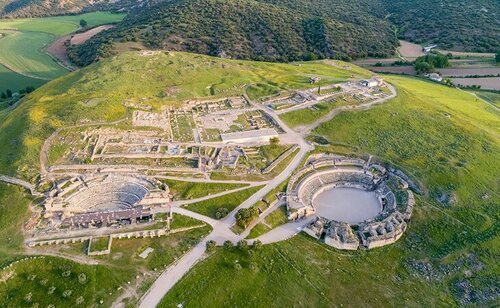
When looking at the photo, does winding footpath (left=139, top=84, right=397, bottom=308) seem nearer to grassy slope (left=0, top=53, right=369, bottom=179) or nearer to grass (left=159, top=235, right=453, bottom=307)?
grass (left=159, top=235, right=453, bottom=307)

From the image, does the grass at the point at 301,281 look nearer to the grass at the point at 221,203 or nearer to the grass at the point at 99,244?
the grass at the point at 221,203

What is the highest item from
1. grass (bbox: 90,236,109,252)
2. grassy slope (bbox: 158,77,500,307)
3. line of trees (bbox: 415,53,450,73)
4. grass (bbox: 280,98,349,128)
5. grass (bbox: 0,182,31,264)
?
grass (bbox: 0,182,31,264)

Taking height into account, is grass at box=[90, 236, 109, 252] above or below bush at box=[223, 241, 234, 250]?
above

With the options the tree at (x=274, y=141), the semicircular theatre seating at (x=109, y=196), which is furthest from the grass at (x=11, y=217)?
the tree at (x=274, y=141)

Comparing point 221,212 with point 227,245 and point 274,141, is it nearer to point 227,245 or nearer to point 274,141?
point 227,245

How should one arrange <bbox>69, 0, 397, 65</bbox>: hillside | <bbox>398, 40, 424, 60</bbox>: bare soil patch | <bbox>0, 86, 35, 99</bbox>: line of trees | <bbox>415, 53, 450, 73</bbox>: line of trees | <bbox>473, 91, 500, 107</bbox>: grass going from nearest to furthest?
1. <bbox>473, 91, 500, 107</bbox>: grass
2. <bbox>0, 86, 35, 99</bbox>: line of trees
3. <bbox>415, 53, 450, 73</bbox>: line of trees
4. <bbox>69, 0, 397, 65</bbox>: hillside
5. <bbox>398, 40, 424, 60</bbox>: bare soil patch

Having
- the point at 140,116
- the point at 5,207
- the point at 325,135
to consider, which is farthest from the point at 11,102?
the point at 325,135

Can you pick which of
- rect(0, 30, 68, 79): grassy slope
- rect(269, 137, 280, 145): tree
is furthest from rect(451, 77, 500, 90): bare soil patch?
rect(0, 30, 68, 79): grassy slope
